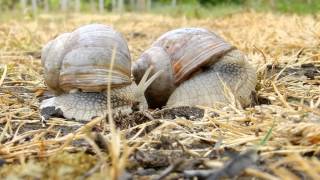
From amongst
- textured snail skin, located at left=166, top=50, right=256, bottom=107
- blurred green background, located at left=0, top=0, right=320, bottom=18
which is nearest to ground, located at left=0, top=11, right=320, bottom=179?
textured snail skin, located at left=166, top=50, right=256, bottom=107

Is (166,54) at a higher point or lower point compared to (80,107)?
higher

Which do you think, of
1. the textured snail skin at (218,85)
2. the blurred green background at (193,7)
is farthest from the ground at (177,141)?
the blurred green background at (193,7)

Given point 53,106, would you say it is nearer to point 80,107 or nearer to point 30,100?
point 80,107

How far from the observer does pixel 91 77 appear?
225 cm

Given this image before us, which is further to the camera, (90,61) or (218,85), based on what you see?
(218,85)

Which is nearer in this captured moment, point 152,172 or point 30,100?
point 152,172

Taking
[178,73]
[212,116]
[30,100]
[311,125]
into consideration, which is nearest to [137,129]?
[212,116]

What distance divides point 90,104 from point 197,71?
48 cm

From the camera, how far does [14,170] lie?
137 cm

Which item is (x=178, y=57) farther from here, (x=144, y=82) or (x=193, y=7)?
(x=193, y=7)

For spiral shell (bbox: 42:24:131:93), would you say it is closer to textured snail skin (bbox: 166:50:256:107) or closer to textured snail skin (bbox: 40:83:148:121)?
textured snail skin (bbox: 40:83:148:121)

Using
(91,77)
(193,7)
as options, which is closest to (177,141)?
(91,77)

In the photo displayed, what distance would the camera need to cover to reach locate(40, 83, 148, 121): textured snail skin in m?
2.27

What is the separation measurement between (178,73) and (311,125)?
919mm
